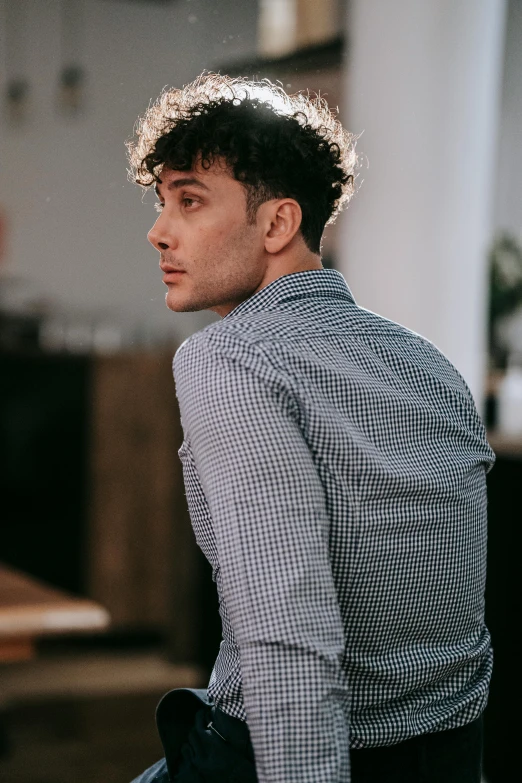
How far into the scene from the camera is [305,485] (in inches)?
34.5

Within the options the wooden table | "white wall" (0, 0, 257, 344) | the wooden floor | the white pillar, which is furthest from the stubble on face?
"white wall" (0, 0, 257, 344)

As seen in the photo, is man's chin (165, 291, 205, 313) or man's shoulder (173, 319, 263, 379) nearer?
man's shoulder (173, 319, 263, 379)

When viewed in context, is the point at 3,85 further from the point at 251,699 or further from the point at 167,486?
the point at 251,699

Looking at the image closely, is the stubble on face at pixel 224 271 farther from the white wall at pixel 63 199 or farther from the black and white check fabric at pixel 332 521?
the white wall at pixel 63 199

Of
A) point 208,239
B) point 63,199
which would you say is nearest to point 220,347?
point 208,239

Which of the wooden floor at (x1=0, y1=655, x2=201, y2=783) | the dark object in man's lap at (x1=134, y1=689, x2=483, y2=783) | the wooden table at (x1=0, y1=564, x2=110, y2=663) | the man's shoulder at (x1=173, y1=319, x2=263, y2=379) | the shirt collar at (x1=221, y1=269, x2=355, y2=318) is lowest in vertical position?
the wooden floor at (x1=0, y1=655, x2=201, y2=783)

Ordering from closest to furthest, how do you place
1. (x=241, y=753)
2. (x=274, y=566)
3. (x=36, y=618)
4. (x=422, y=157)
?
(x=274, y=566) < (x=241, y=753) < (x=36, y=618) < (x=422, y=157)

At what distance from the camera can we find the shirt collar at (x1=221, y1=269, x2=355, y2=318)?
1059mm

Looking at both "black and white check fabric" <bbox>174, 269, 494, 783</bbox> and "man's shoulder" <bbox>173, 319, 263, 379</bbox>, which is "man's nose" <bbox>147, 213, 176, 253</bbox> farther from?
"man's shoulder" <bbox>173, 319, 263, 379</bbox>

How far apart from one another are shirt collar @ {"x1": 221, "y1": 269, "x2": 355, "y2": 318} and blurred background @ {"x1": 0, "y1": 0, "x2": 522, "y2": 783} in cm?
52

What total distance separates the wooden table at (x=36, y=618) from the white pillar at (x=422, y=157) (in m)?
1.23

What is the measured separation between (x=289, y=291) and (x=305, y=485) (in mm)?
267

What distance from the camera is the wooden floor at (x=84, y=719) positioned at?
2938 mm

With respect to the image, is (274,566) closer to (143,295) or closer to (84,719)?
(84,719)
